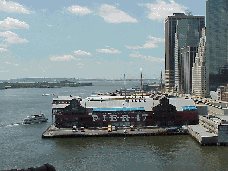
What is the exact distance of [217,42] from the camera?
148m

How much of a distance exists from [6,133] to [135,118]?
24032 mm

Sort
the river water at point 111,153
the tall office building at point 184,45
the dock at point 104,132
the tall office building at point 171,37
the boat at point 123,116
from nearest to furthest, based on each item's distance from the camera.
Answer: the river water at point 111,153 → the dock at point 104,132 → the boat at point 123,116 → the tall office building at point 184,45 → the tall office building at point 171,37

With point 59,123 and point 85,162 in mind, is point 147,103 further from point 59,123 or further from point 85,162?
point 85,162

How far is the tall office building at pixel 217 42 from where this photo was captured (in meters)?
147

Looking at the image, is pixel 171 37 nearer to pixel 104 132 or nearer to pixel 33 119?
pixel 33 119

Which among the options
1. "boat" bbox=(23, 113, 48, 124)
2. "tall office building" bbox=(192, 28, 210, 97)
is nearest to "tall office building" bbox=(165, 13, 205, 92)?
"tall office building" bbox=(192, 28, 210, 97)

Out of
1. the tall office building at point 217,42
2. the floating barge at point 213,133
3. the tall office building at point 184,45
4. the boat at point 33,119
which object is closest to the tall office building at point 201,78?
the tall office building at point 217,42

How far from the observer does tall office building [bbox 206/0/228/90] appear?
483 ft

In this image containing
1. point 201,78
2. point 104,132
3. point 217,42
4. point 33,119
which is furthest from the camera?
point 217,42

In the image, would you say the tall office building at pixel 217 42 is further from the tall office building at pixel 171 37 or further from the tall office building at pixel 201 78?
the tall office building at pixel 171 37

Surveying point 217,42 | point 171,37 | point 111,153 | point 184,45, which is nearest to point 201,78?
point 217,42

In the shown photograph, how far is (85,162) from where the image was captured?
3728 centimetres

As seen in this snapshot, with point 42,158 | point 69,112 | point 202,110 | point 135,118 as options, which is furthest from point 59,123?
point 202,110

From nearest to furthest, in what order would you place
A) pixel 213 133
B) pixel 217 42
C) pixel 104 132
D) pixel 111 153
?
pixel 111 153, pixel 213 133, pixel 104 132, pixel 217 42
